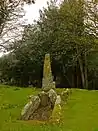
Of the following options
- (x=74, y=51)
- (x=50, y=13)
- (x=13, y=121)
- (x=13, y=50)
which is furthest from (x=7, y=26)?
(x=13, y=121)

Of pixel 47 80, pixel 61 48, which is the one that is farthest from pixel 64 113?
pixel 61 48

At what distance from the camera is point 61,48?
51.5 meters

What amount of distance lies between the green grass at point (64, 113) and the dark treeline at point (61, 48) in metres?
15.6

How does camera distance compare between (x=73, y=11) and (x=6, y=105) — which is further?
(x=73, y=11)

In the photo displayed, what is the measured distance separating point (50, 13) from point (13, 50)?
8683 millimetres

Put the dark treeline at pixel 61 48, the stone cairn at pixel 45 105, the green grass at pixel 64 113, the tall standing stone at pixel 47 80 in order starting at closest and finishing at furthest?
the green grass at pixel 64 113 < the stone cairn at pixel 45 105 < the tall standing stone at pixel 47 80 < the dark treeline at pixel 61 48

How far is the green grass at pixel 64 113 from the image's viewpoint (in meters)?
18.7

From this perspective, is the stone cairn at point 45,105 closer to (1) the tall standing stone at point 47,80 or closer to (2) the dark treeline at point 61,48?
(1) the tall standing stone at point 47,80

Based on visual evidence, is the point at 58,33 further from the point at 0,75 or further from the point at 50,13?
the point at 0,75

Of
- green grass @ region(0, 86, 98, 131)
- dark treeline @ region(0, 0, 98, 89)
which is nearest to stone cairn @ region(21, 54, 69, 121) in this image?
green grass @ region(0, 86, 98, 131)

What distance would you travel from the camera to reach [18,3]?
159ft

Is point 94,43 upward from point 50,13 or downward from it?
downward

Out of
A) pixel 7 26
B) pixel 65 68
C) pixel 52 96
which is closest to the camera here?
pixel 52 96

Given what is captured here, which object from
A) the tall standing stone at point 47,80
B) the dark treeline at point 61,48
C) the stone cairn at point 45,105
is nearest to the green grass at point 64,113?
the stone cairn at point 45,105
